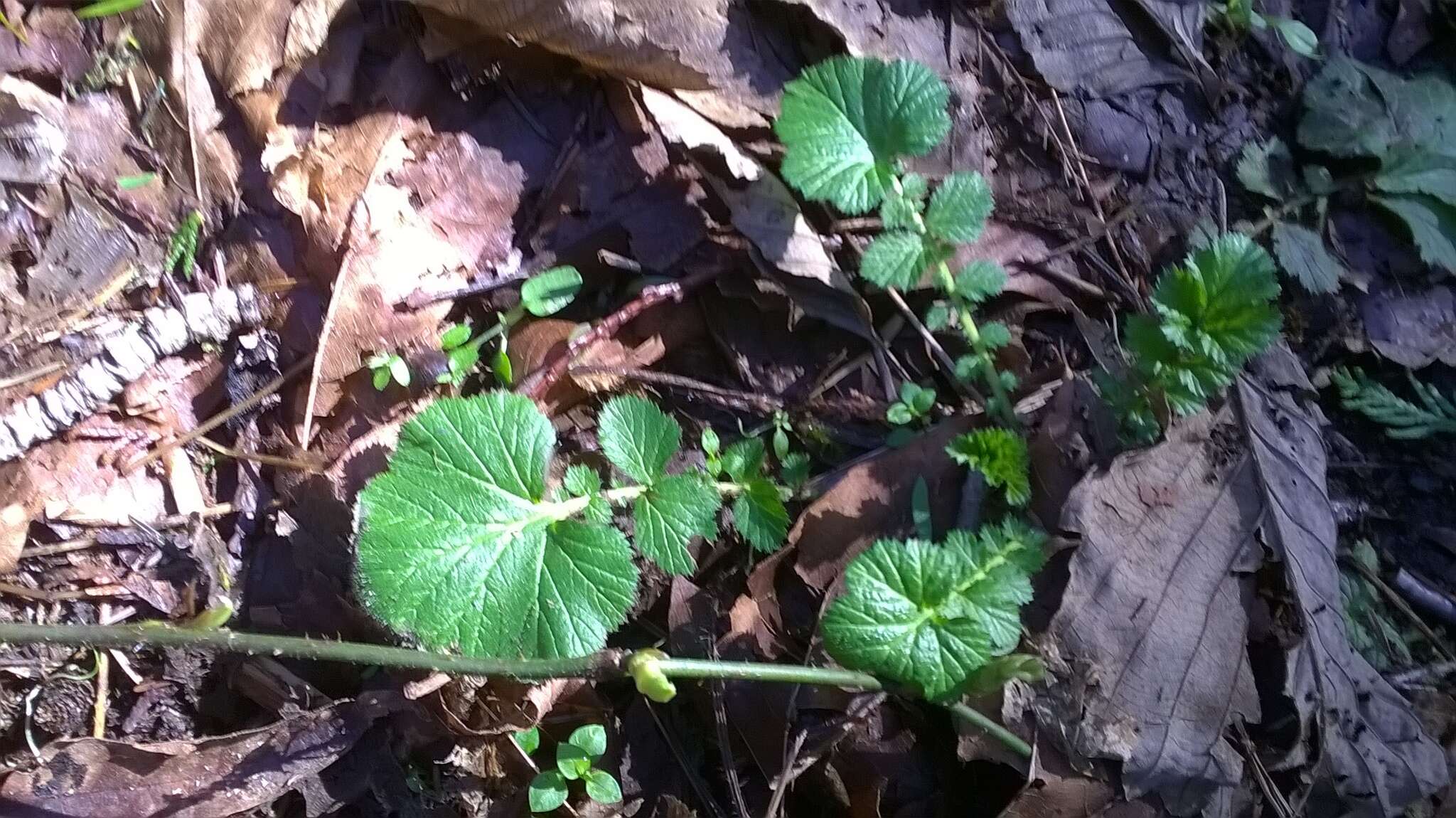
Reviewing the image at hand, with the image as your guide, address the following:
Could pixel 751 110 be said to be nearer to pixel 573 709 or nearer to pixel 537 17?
pixel 537 17

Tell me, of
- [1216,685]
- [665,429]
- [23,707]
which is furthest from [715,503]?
[23,707]

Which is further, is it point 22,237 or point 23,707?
point 22,237

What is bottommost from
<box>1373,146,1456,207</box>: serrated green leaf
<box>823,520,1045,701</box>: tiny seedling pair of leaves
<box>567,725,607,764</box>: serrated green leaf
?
<box>567,725,607,764</box>: serrated green leaf

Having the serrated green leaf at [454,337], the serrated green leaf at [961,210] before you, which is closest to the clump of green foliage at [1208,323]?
the serrated green leaf at [961,210]

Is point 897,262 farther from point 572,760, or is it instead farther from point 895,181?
point 572,760

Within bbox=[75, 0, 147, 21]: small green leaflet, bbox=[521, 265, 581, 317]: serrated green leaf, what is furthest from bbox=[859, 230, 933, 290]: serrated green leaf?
bbox=[75, 0, 147, 21]: small green leaflet

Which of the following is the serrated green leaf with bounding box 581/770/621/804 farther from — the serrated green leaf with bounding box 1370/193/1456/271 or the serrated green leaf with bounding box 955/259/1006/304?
the serrated green leaf with bounding box 1370/193/1456/271
